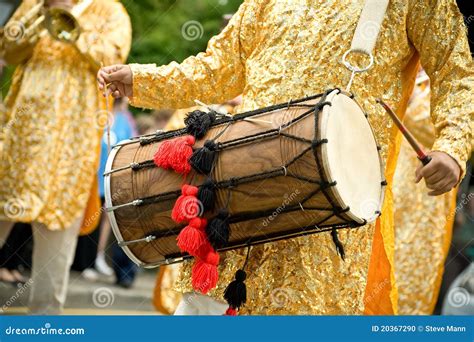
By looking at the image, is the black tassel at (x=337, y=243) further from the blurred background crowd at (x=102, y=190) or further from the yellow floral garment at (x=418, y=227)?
the yellow floral garment at (x=418, y=227)

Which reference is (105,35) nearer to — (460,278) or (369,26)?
(369,26)

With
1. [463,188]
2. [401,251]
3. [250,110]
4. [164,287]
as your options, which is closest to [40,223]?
[164,287]

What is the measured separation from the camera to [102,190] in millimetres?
7727

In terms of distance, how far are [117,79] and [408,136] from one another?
1.08 meters

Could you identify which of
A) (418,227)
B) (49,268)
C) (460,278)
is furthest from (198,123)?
(460,278)

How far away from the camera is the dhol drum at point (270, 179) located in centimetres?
306

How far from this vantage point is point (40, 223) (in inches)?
225

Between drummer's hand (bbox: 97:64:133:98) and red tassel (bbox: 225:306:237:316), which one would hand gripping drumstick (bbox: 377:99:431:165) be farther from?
drummer's hand (bbox: 97:64:133:98)

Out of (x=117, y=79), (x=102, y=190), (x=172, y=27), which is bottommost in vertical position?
(x=117, y=79)

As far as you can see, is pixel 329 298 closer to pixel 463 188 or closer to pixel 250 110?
pixel 250 110

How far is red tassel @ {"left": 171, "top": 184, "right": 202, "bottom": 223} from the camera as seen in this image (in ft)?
10.3

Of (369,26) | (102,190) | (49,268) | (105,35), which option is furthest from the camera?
(102,190)

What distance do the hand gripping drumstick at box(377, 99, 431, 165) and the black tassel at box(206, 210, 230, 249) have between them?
0.60 metres

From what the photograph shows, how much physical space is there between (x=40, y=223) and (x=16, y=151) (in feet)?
1.40
